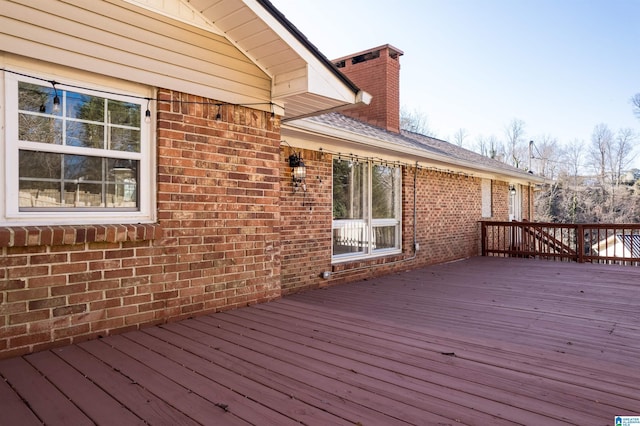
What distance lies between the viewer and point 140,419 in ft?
6.64

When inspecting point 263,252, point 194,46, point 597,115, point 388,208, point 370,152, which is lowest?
point 263,252

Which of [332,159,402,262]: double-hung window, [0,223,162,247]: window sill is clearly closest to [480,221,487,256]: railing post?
[332,159,402,262]: double-hung window

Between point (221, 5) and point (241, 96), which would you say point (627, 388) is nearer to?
point (241, 96)

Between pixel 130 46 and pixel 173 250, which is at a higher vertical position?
pixel 130 46

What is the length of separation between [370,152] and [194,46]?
158 inches

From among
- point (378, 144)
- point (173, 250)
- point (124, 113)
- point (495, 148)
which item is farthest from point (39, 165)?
point (495, 148)

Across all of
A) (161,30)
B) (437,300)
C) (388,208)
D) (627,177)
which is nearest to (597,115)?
(627,177)

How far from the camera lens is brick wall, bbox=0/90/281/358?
2938mm

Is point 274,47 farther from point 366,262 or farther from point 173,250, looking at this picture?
point 366,262

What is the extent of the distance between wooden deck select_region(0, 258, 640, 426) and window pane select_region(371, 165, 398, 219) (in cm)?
325

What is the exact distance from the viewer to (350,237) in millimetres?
7078

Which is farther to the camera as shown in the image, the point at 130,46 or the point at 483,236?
the point at 483,236

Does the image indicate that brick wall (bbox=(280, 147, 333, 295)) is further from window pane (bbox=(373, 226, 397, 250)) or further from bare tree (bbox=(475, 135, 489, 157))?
bare tree (bbox=(475, 135, 489, 157))

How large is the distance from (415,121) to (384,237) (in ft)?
80.8
